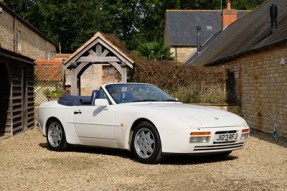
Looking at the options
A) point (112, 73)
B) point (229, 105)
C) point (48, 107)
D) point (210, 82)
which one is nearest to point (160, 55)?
point (112, 73)

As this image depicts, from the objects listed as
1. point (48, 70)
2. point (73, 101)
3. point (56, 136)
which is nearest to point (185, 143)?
point (73, 101)

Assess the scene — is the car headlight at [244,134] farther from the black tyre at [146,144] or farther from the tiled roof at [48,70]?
the tiled roof at [48,70]

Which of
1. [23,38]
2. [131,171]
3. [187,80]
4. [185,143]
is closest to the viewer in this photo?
[131,171]

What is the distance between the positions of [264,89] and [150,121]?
8.34 meters

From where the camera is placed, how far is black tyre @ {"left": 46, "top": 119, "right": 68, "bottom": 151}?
9.87 metres

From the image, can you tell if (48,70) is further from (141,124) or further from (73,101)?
(141,124)

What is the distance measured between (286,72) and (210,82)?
7.78 m

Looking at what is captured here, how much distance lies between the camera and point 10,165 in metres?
8.12

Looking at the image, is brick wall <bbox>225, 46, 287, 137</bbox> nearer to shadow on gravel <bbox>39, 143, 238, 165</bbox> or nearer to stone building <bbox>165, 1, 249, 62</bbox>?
shadow on gravel <bbox>39, 143, 238, 165</bbox>

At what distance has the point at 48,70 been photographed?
29094 mm

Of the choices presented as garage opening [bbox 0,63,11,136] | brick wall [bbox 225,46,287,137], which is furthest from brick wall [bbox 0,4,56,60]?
brick wall [bbox 225,46,287,137]

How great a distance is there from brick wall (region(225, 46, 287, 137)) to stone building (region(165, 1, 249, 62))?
67.0 feet

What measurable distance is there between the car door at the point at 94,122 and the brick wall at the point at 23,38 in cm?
1773

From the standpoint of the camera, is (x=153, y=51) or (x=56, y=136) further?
(x=153, y=51)
